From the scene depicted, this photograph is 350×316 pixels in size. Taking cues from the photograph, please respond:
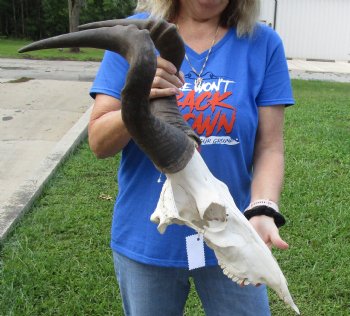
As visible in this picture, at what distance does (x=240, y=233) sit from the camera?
149 cm

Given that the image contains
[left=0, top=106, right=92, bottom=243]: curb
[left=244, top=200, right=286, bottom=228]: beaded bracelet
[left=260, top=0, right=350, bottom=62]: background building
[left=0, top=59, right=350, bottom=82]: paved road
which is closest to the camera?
[left=244, top=200, right=286, bottom=228]: beaded bracelet

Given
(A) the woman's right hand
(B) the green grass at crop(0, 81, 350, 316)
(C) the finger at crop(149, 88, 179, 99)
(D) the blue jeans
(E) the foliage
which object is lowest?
(E) the foliage

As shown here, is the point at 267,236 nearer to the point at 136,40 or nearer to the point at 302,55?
the point at 136,40

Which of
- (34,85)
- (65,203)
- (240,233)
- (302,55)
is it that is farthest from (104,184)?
(302,55)

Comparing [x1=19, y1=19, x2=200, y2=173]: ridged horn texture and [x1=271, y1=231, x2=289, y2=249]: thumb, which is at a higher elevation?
[x1=19, y1=19, x2=200, y2=173]: ridged horn texture

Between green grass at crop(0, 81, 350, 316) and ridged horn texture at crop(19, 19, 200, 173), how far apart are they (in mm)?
2315

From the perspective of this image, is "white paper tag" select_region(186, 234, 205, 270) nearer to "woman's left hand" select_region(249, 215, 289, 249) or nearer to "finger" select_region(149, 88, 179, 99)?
"woman's left hand" select_region(249, 215, 289, 249)

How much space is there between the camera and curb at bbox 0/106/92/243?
450 cm

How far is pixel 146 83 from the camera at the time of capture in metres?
1.21

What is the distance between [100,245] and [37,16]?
33.4m

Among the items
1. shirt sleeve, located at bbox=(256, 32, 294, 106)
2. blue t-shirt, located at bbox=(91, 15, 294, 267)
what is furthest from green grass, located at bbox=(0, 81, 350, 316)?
shirt sleeve, located at bbox=(256, 32, 294, 106)

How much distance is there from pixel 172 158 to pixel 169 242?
25.4 inches

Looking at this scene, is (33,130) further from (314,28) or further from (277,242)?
(314,28)

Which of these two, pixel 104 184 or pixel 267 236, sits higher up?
pixel 267 236
